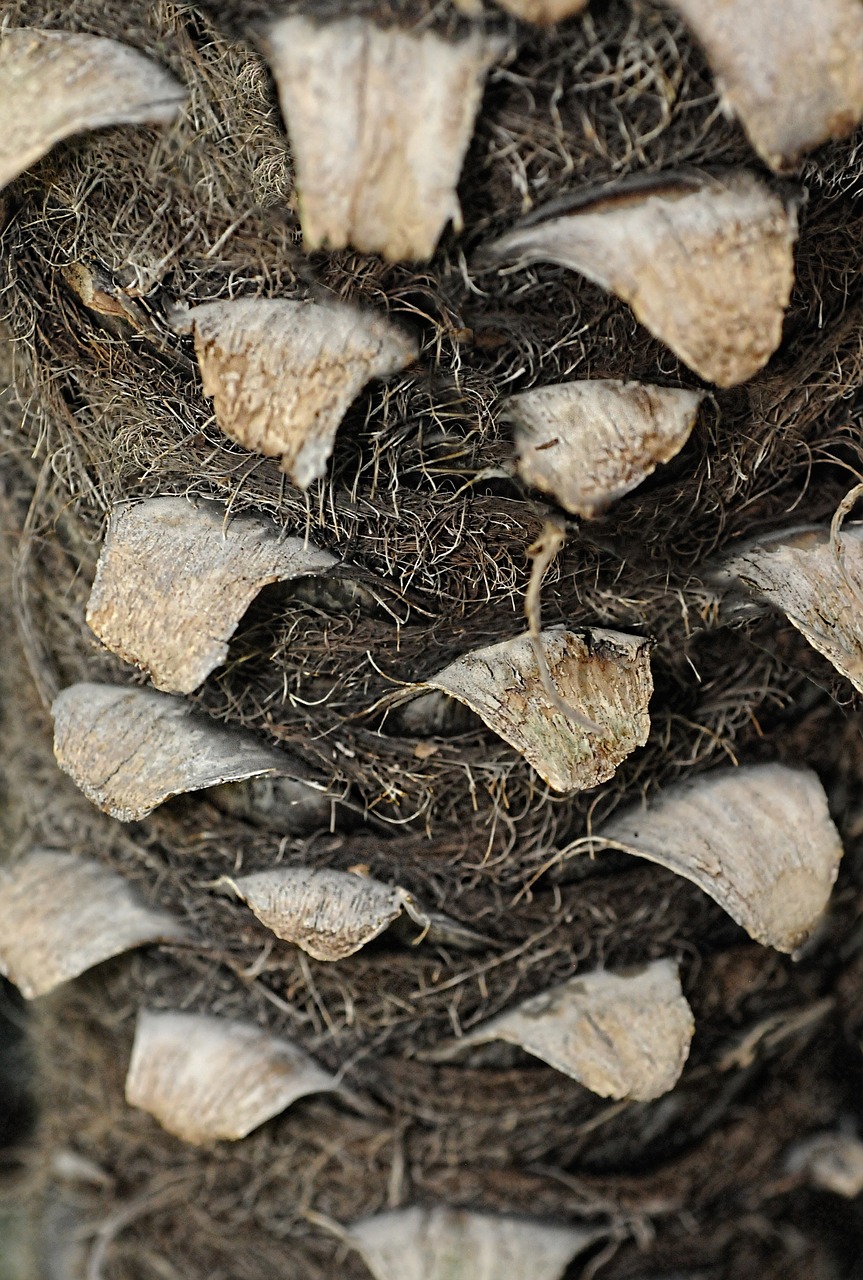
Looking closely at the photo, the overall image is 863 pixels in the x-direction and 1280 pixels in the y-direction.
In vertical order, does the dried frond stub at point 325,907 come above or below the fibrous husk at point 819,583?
below

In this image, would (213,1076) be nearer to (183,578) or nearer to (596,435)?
(183,578)

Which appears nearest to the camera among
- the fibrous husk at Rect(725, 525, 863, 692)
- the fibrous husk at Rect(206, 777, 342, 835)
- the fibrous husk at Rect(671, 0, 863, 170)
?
the fibrous husk at Rect(671, 0, 863, 170)

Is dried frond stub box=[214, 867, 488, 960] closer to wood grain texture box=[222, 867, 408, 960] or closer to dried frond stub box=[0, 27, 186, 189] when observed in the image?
wood grain texture box=[222, 867, 408, 960]

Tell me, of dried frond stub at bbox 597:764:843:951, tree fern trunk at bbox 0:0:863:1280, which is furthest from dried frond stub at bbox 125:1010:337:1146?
dried frond stub at bbox 597:764:843:951

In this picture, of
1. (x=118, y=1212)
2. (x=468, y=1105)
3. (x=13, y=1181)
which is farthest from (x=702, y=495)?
(x=13, y=1181)

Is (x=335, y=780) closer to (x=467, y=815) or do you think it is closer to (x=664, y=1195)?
(x=467, y=815)

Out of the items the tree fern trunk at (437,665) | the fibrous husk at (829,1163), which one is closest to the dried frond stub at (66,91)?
the tree fern trunk at (437,665)

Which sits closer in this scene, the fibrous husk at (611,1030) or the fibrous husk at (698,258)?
the fibrous husk at (698,258)

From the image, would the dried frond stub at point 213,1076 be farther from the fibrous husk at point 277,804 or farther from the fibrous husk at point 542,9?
the fibrous husk at point 542,9
